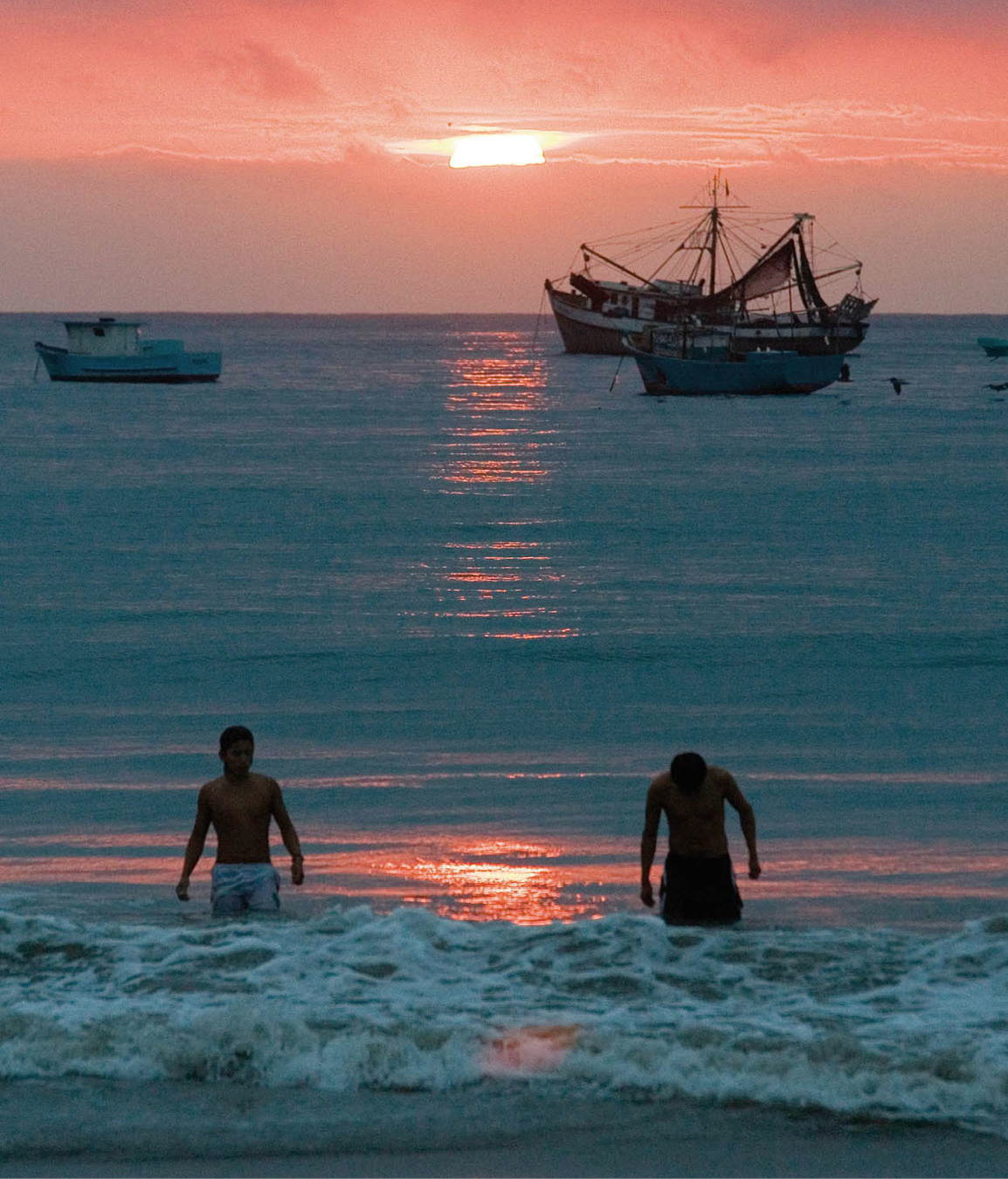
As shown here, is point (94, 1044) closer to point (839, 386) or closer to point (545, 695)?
point (545, 695)

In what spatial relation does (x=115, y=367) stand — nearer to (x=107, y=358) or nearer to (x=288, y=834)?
(x=107, y=358)

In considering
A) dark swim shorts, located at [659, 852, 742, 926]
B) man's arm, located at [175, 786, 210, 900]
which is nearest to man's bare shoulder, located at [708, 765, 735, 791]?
dark swim shorts, located at [659, 852, 742, 926]

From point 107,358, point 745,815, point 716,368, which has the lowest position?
point 745,815

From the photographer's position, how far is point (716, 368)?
104m

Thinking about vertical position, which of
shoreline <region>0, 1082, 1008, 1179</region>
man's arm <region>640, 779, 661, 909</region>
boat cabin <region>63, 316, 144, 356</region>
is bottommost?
shoreline <region>0, 1082, 1008, 1179</region>

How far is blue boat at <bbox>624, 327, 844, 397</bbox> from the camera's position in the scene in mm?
103938

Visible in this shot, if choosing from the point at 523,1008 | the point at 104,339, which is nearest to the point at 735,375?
the point at 104,339

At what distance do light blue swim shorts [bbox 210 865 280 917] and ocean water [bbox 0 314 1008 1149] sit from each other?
0.15 m

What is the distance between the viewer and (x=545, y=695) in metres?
20.6

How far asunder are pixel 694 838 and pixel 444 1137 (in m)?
2.61

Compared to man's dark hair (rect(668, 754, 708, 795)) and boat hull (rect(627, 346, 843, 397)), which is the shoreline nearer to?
man's dark hair (rect(668, 754, 708, 795))

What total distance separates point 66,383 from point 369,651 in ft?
322

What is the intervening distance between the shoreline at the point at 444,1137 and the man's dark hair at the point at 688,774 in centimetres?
200

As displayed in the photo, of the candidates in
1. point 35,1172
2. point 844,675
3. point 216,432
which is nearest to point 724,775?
point 35,1172
